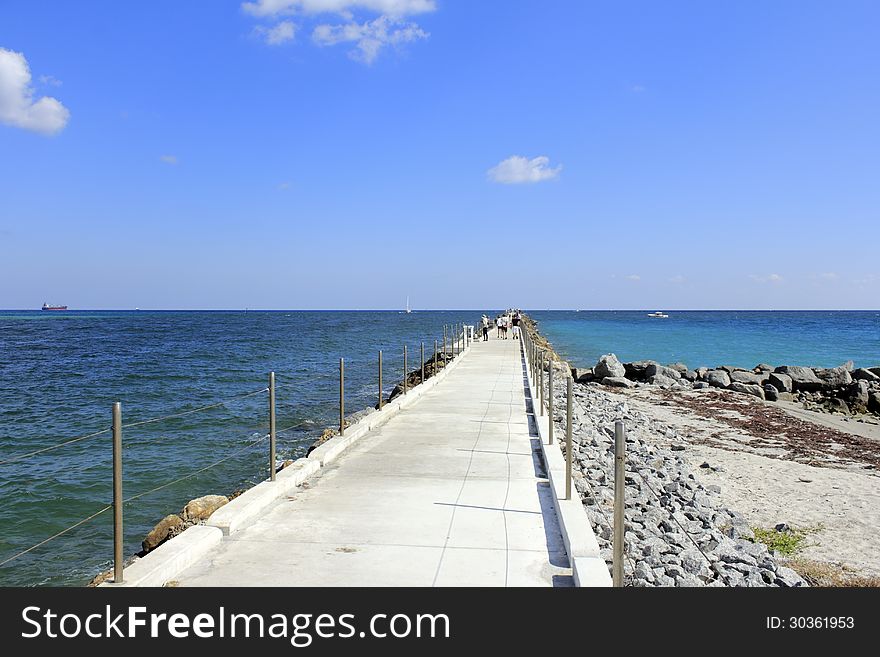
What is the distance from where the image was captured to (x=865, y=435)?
18594 mm

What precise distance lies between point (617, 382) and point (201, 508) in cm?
2115

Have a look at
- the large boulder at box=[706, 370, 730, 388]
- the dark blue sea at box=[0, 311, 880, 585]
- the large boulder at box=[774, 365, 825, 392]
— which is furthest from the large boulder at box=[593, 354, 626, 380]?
the dark blue sea at box=[0, 311, 880, 585]

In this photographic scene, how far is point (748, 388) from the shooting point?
26016 mm

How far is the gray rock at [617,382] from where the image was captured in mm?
26531

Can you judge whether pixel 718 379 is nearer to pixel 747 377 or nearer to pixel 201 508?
pixel 747 377

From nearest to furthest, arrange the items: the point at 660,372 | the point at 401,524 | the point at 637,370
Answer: the point at 401,524
the point at 660,372
the point at 637,370

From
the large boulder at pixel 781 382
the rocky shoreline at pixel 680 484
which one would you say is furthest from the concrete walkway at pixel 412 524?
the large boulder at pixel 781 382

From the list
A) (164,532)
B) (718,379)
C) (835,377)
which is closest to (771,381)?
(718,379)

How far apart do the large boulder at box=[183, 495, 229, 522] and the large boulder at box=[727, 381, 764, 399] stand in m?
22.4

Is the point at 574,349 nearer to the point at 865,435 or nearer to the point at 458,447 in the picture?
the point at 865,435

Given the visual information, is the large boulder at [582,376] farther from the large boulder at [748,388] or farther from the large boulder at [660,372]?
the large boulder at [748,388]
